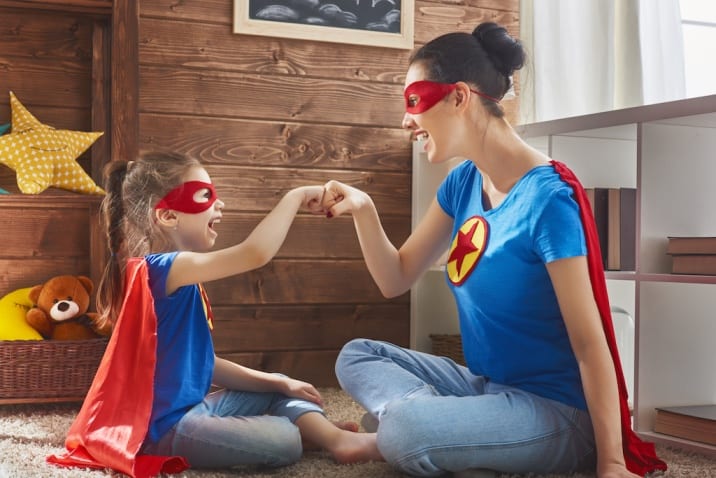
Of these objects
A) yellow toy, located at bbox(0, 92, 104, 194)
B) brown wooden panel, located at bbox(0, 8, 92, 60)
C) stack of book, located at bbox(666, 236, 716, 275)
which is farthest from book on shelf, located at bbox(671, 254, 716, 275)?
brown wooden panel, located at bbox(0, 8, 92, 60)

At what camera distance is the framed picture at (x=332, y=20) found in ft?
9.53

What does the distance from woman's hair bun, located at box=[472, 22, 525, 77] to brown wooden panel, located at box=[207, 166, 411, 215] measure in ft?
4.11

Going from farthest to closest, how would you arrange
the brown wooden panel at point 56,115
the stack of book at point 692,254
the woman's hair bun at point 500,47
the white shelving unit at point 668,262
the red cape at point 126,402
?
the brown wooden panel at point 56,115 < the white shelving unit at point 668,262 < the stack of book at point 692,254 < the woman's hair bun at point 500,47 < the red cape at point 126,402

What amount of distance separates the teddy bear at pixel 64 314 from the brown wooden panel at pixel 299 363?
0.51 meters

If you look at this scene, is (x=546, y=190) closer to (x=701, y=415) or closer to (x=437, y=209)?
(x=437, y=209)

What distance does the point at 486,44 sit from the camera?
5.99 ft

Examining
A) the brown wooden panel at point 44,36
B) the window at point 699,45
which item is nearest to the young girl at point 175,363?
the brown wooden panel at point 44,36

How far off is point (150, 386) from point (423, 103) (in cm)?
77

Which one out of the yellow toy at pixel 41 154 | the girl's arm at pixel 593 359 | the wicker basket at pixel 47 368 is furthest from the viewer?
the yellow toy at pixel 41 154

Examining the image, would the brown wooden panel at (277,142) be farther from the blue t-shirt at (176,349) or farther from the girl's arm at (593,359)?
the girl's arm at (593,359)

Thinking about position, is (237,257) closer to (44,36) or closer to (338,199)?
(338,199)

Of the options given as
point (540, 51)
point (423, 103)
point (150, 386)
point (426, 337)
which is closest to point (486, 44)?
point (423, 103)

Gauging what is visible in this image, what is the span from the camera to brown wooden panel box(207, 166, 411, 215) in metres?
2.92

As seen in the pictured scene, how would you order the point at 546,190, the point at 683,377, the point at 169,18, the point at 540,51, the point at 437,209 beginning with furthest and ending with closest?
the point at 540,51
the point at 169,18
the point at 683,377
the point at 437,209
the point at 546,190
